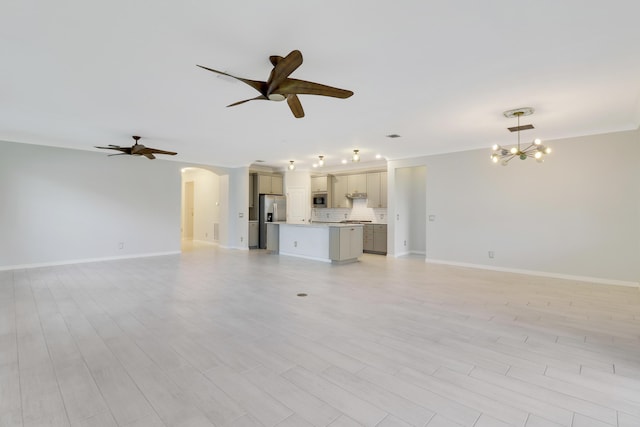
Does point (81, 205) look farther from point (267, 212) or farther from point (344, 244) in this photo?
point (344, 244)

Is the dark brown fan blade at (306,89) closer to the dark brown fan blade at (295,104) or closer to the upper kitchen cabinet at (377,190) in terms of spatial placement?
the dark brown fan blade at (295,104)

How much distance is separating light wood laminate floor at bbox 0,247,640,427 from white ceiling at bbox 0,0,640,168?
2595mm

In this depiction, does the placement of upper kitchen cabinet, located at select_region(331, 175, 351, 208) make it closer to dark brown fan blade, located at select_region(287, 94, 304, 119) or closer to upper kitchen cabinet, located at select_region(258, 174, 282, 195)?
upper kitchen cabinet, located at select_region(258, 174, 282, 195)

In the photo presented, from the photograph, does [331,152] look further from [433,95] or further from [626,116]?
[626,116]

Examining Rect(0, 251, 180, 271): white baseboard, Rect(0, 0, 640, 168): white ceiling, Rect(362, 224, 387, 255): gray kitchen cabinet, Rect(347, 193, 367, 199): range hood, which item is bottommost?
Rect(0, 251, 180, 271): white baseboard

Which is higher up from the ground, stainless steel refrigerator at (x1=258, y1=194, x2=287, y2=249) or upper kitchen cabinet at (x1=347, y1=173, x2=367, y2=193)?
upper kitchen cabinet at (x1=347, y1=173, x2=367, y2=193)

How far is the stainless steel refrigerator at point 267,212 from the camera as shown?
9672 mm

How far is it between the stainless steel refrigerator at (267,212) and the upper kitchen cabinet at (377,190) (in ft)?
9.85

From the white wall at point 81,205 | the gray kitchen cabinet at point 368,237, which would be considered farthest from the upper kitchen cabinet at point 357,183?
the white wall at point 81,205

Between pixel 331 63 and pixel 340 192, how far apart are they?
676 centimetres

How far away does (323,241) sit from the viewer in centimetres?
718

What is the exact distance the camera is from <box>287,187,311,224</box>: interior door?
10141mm

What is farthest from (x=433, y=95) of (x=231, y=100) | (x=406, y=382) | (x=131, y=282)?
(x=131, y=282)

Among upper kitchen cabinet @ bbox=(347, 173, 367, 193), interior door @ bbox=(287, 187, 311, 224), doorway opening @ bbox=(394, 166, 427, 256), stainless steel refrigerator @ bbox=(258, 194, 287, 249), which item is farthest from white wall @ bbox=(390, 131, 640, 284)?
stainless steel refrigerator @ bbox=(258, 194, 287, 249)
